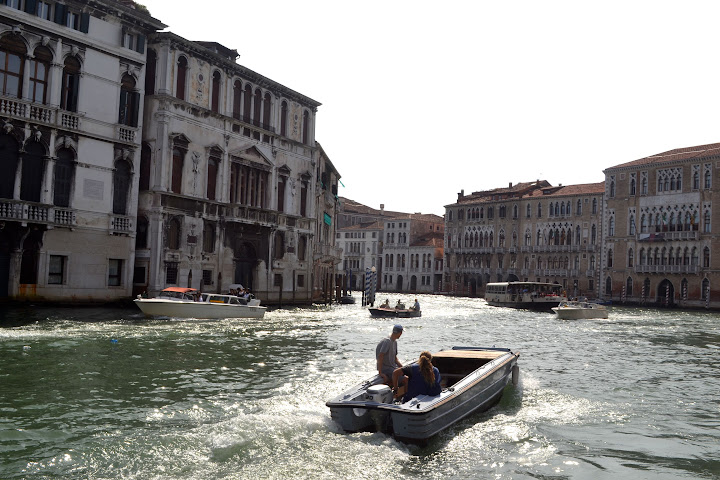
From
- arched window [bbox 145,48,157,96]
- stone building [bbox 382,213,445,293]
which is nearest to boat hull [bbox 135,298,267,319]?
arched window [bbox 145,48,157,96]

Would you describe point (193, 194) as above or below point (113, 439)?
above

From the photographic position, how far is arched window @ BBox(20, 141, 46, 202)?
24906mm

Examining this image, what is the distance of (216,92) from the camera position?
3362cm

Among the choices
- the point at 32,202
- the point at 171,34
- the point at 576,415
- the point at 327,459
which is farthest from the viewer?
the point at 171,34

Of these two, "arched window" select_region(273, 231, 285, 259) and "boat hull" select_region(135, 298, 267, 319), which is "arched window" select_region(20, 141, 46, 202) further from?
"arched window" select_region(273, 231, 285, 259)

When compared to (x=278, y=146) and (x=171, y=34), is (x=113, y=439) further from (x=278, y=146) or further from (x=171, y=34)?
(x=278, y=146)

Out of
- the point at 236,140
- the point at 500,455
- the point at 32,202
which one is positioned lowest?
the point at 500,455

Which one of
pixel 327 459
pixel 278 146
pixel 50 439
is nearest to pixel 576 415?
pixel 327 459

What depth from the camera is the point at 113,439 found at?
8.55 meters

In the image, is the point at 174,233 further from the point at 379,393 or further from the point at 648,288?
the point at 648,288

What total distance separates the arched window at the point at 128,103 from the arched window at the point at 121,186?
5.81 feet

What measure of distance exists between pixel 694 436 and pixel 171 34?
88.8 feet

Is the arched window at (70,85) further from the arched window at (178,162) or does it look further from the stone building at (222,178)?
the arched window at (178,162)

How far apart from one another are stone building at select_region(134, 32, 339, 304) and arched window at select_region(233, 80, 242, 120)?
0.05 meters
